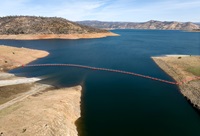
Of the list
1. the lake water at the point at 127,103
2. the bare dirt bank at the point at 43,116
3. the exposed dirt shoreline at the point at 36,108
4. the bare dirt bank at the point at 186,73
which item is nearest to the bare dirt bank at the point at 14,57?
the lake water at the point at 127,103

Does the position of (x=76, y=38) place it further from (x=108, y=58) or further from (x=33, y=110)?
(x=33, y=110)

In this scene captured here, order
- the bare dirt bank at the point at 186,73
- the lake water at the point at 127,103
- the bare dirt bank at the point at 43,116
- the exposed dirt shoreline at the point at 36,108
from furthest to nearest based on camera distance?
the bare dirt bank at the point at 186,73, the lake water at the point at 127,103, the exposed dirt shoreline at the point at 36,108, the bare dirt bank at the point at 43,116

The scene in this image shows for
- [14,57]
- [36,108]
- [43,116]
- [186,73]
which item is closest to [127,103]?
[36,108]

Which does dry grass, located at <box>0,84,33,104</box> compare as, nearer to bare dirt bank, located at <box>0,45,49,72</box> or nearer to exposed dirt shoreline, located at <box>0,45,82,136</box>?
exposed dirt shoreline, located at <box>0,45,82,136</box>

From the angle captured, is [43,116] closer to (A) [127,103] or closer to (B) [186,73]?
(A) [127,103]

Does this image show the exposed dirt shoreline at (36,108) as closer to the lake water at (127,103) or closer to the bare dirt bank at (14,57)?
the lake water at (127,103)

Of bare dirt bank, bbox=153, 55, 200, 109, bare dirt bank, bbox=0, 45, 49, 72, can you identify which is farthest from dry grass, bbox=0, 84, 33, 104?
bare dirt bank, bbox=153, 55, 200, 109

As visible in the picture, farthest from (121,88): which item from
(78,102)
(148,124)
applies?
(148,124)
